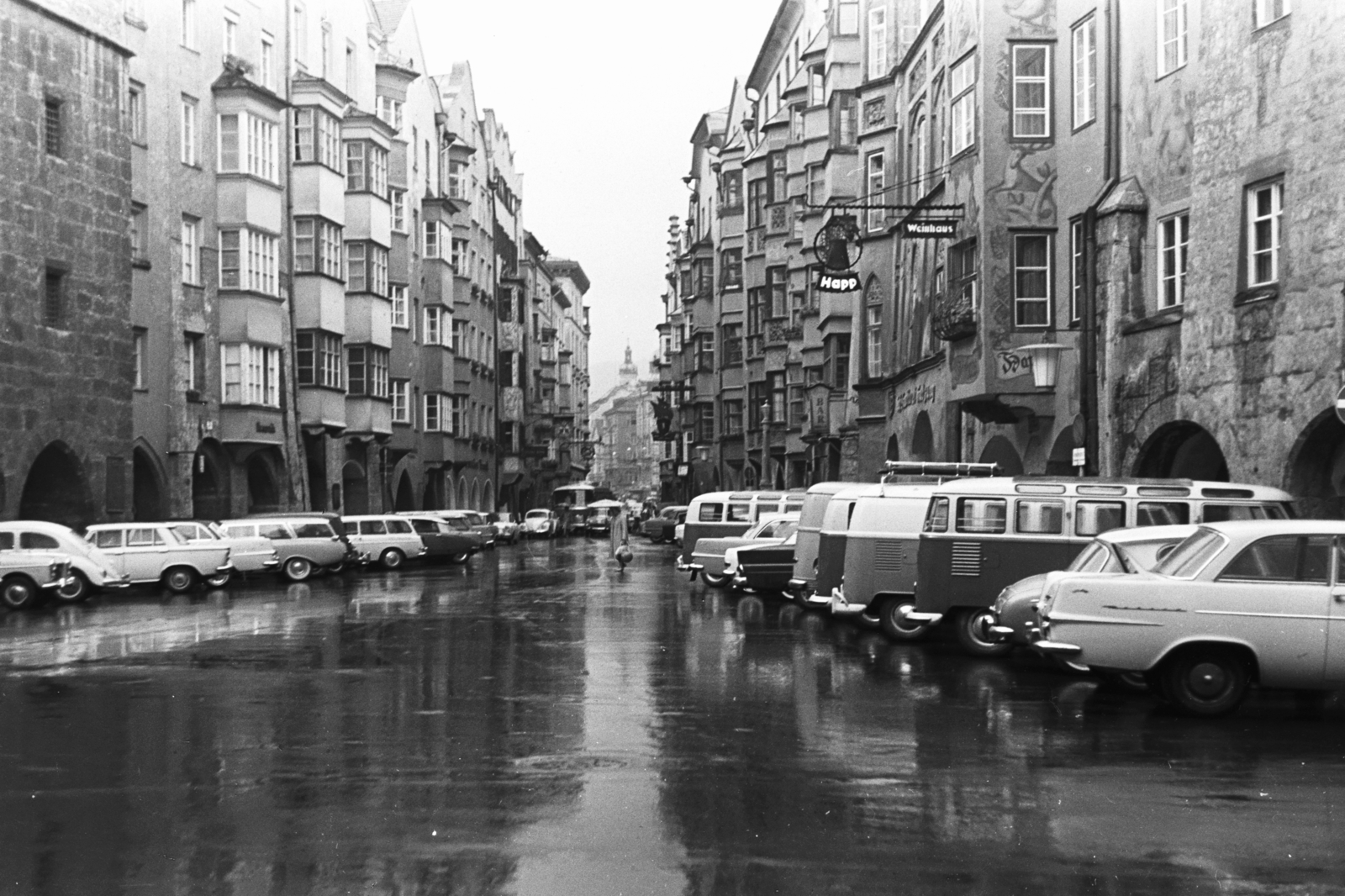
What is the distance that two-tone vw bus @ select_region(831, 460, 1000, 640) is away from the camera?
2119 cm

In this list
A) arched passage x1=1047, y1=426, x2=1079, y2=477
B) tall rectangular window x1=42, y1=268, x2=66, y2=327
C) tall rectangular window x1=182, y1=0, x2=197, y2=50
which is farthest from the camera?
tall rectangular window x1=182, y1=0, x2=197, y2=50

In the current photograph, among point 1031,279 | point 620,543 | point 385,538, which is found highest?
point 1031,279

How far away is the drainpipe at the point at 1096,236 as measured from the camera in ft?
84.3

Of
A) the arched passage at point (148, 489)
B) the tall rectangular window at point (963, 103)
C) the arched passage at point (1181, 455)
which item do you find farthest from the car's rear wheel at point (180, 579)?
the arched passage at point (1181, 455)

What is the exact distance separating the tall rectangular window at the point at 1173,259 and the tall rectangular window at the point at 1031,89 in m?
5.04

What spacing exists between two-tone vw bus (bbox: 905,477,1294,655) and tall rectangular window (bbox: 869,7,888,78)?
28.4 meters

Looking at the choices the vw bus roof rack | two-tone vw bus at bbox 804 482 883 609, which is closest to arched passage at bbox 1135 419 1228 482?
the vw bus roof rack

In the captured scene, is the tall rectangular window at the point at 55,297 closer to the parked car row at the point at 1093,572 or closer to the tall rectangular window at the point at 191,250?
the tall rectangular window at the point at 191,250

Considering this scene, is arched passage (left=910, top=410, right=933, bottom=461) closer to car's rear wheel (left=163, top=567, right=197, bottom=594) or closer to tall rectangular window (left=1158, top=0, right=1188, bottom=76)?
tall rectangular window (left=1158, top=0, right=1188, bottom=76)

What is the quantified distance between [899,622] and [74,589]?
54.4 feet

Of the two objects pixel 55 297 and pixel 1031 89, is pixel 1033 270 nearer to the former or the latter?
pixel 1031 89

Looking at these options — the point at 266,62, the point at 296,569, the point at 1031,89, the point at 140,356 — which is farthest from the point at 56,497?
the point at 1031,89

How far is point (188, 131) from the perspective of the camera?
4462cm

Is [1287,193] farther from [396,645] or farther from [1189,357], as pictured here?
[396,645]
